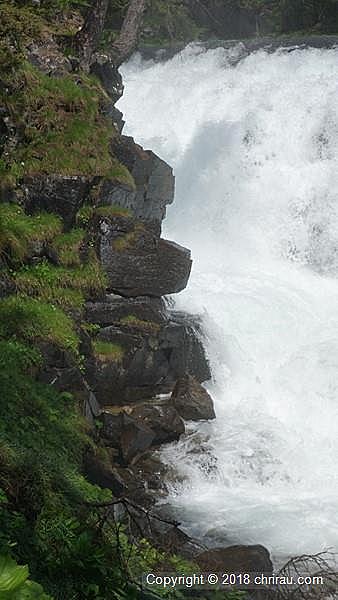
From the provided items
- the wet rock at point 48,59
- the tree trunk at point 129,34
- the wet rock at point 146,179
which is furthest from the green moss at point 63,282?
the tree trunk at point 129,34

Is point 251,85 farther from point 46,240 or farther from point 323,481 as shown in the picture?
point 323,481

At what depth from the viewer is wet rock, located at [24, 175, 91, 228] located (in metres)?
10.0

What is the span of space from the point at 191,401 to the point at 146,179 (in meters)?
4.23

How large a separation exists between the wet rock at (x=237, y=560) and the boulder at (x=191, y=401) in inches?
130

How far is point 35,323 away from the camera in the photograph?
8602mm

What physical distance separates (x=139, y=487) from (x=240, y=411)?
2880 millimetres

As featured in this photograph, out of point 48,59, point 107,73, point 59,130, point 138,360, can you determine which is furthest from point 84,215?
point 107,73

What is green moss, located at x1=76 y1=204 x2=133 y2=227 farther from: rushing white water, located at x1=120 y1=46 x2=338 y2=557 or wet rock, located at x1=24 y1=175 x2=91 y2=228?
rushing white water, located at x1=120 y1=46 x2=338 y2=557

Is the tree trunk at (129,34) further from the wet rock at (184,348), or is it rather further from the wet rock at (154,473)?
the wet rock at (154,473)

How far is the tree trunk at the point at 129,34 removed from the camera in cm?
1355

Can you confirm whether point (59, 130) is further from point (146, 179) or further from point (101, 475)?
point (101, 475)

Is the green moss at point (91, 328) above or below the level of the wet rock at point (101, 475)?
above

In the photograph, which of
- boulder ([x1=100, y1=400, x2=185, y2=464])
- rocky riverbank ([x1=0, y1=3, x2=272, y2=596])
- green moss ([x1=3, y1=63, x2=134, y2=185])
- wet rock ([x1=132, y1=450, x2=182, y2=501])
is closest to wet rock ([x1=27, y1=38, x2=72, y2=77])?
rocky riverbank ([x1=0, y1=3, x2=272, y2=596])

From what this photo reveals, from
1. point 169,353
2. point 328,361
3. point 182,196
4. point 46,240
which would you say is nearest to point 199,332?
point 169,353
